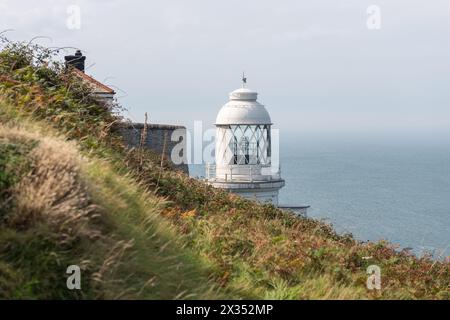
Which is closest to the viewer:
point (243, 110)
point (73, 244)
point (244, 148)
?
point (73, 244)

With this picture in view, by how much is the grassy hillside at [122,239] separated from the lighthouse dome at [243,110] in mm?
22252

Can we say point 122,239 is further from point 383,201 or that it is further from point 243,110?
point 383,201

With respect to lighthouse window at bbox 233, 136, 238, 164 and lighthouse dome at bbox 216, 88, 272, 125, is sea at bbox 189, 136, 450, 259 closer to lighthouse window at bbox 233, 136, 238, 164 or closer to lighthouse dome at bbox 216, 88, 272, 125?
lighthouse window at bbox 233, 136, 238, 164

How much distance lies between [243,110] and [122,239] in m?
28.1

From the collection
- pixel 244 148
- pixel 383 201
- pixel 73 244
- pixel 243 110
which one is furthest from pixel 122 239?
pixel 383 201

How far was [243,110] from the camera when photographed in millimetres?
33969

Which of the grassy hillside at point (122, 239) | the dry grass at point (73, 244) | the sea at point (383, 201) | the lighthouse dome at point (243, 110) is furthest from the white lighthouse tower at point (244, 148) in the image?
the dry grass at point (73, 244)

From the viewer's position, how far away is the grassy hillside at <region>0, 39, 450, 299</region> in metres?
5.38

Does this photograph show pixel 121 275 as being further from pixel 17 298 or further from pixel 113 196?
pixel 113 196

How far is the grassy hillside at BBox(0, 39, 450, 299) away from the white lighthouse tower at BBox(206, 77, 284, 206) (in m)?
21.8

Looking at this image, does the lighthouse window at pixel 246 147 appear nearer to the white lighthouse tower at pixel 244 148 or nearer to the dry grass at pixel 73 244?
the white lighthouse tower at pixel 244 148

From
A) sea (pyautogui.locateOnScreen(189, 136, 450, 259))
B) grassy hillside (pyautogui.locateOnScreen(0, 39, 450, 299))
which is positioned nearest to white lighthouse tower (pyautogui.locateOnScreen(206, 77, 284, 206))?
sea (pyautogui.locateOnScreen(189, 136, 450, 259))
